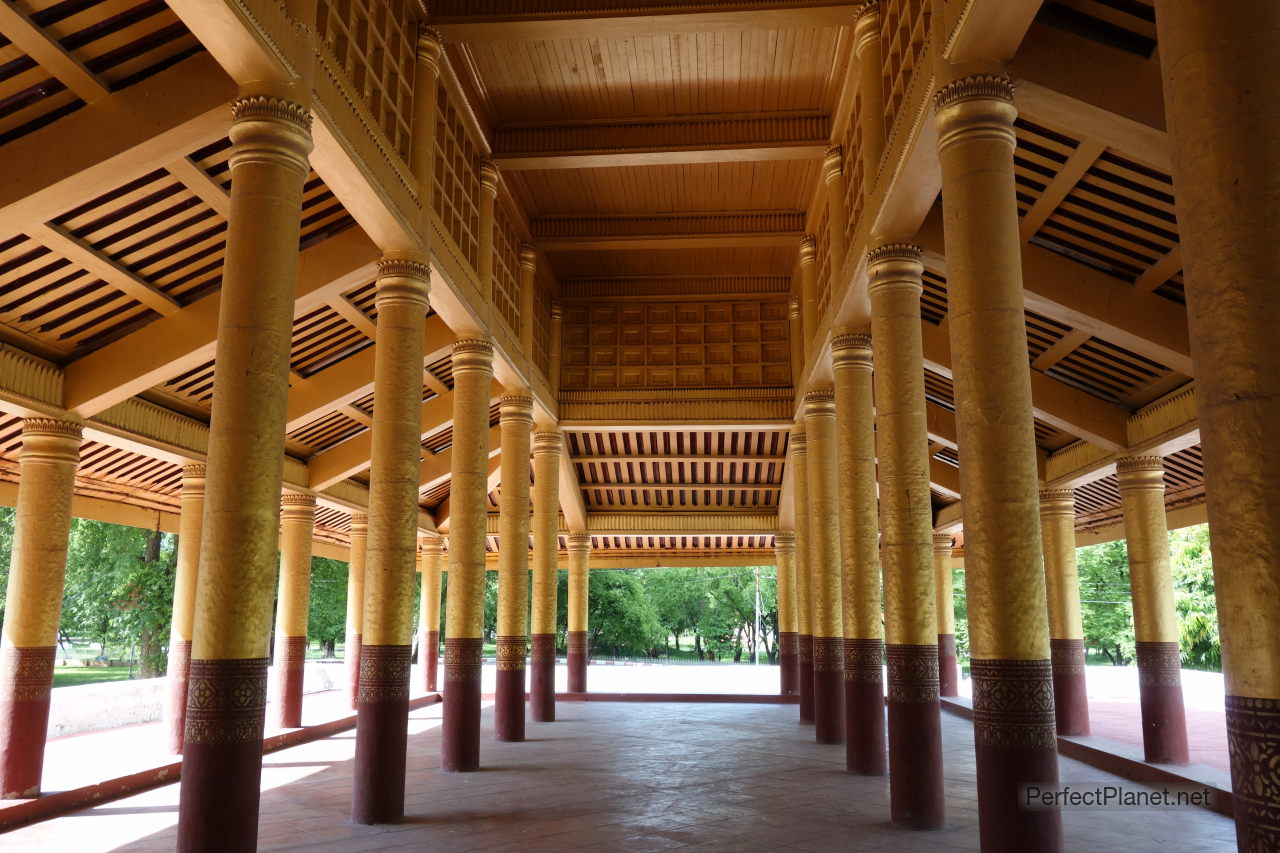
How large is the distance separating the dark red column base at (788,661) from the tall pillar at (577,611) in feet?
14.8

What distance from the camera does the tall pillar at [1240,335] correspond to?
9.98ft

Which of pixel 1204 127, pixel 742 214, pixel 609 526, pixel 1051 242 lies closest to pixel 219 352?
pixel 1204 127

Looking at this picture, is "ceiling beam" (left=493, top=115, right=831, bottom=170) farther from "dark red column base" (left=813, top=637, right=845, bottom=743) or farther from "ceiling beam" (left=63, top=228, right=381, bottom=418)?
"dark red column base" (left=813, top=637, right=845, bottom=743)

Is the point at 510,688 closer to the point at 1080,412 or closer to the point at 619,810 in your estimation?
the point at 619,810

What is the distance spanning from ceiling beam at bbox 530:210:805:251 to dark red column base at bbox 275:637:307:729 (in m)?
7.67

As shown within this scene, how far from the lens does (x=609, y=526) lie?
931 inches

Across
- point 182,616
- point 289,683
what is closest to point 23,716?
point 182,616

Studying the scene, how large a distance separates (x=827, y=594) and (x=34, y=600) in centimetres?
976

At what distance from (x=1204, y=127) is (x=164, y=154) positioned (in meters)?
6.82

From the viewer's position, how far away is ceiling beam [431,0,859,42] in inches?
401

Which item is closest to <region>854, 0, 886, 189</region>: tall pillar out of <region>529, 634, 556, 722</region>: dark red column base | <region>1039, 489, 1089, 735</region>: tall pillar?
<region>1039, 489, 1089, 735</region>: tall pillar

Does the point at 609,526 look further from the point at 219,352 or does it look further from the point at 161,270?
the point at 219,352

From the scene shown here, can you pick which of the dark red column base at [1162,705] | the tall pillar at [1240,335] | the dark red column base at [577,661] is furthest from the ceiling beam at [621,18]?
the dark red column base at [577,661]

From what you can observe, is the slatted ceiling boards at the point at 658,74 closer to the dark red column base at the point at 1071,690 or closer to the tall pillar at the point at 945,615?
the dark red column base at the point at 1071,690
